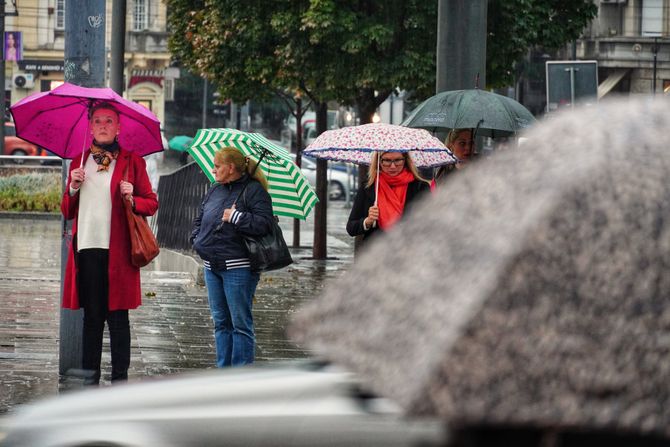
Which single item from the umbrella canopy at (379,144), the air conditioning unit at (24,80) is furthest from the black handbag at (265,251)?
the air conditioning unit at (24,80)

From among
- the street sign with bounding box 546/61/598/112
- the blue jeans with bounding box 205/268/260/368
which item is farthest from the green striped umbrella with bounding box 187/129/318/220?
the street sign with bounding box 546/61/598/112

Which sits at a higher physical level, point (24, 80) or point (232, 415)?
point (24, 80)

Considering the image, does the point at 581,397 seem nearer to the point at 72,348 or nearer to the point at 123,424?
the point at 123,424

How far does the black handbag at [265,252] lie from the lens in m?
9.26

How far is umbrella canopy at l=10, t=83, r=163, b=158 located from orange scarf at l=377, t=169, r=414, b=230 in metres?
1.55

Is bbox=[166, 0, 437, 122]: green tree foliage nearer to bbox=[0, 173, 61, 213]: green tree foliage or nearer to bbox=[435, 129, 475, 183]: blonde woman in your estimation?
bbox=[435, 129, 475, 183]: blonde woman

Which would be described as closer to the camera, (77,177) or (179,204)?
(77,177)

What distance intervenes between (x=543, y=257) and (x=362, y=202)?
644 cm

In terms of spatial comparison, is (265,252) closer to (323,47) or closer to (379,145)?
(379,145)

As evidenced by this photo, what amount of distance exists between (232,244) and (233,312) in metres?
0.45

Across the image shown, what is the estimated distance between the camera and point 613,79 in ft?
179

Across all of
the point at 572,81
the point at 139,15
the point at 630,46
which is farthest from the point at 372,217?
the point at 139,15

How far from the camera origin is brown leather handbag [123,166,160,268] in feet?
27.9

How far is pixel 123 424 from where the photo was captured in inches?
195
